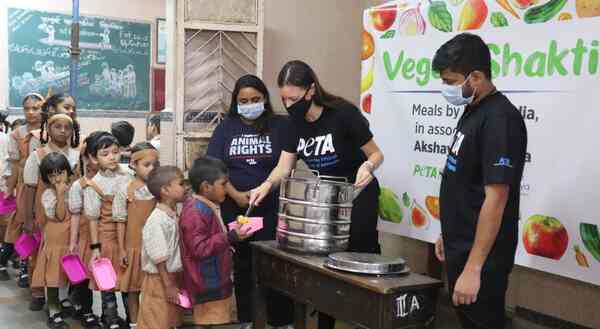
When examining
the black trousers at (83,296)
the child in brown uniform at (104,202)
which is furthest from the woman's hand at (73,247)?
the black trousers at (83,296)

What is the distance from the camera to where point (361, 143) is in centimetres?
271

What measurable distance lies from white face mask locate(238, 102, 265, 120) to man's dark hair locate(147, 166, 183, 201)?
450 millimetres

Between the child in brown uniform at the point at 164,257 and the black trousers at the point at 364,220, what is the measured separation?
2.81 ft

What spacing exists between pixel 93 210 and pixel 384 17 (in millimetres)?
1962

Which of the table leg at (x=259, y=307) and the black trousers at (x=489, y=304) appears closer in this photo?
the black trousers at (x=489, y=304)

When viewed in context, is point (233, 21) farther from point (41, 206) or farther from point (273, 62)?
point (41, 206)

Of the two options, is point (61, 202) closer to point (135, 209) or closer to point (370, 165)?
point (135, 209)

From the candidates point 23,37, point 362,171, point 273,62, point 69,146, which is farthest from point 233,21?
point 23,37

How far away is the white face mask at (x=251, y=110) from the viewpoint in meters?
3.15

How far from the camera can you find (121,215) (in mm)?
3348

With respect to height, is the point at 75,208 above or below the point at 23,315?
above

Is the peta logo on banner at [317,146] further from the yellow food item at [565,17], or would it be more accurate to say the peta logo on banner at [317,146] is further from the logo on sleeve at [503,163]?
the yellow food item at [565,17]

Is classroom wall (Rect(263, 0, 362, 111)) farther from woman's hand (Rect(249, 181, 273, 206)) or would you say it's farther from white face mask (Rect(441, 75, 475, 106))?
white face mask (Rect(441, 75, 475, 106))

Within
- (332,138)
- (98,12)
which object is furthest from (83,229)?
(98,12)
